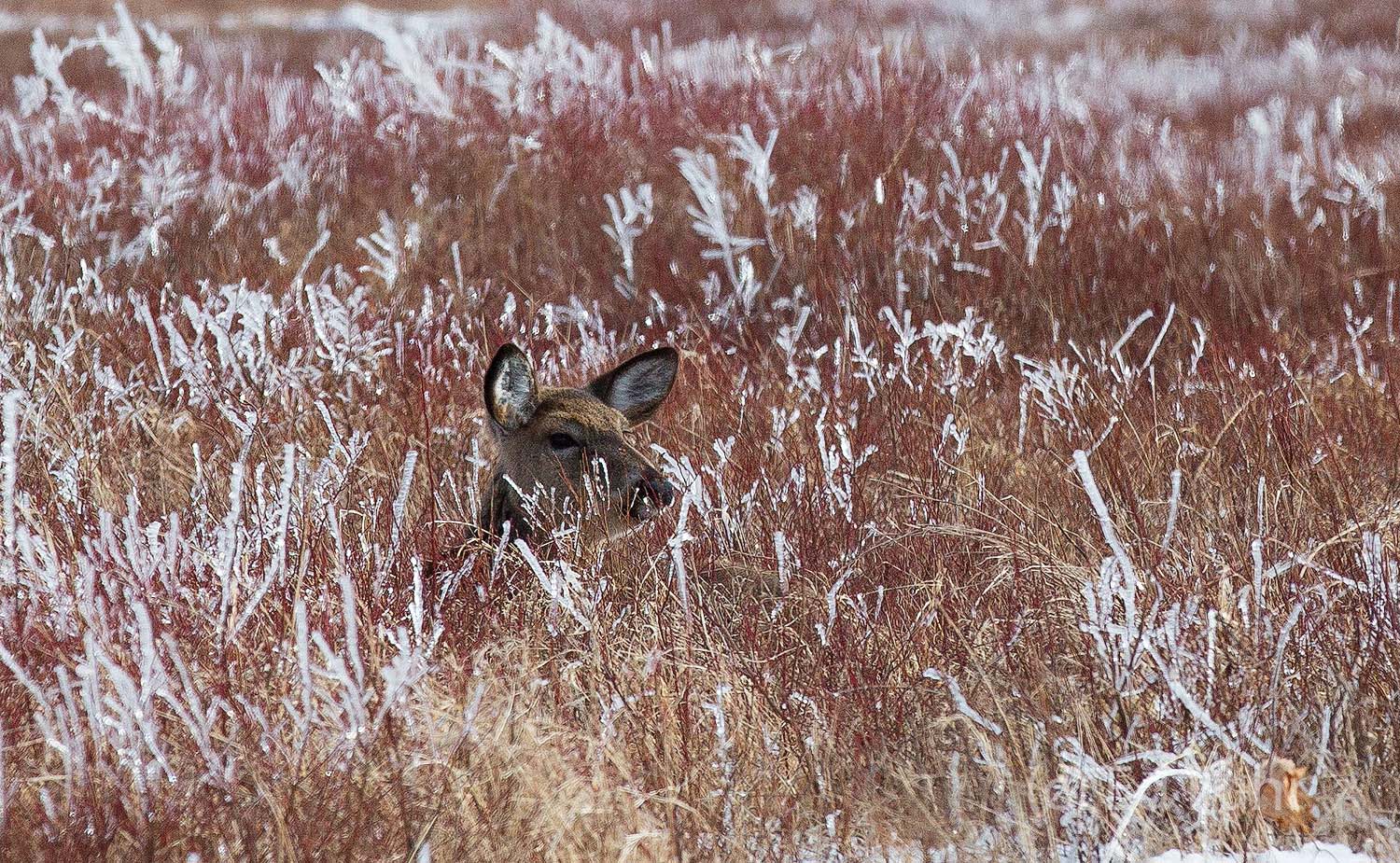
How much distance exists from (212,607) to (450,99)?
559 cm

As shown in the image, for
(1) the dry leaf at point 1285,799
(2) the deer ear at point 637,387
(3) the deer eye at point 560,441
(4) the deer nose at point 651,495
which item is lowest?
(1) the dry leaf at point 1285,799

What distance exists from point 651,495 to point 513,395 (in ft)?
1.44

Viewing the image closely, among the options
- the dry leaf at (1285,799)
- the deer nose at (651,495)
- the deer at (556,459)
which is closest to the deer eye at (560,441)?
the deer at (556,459)

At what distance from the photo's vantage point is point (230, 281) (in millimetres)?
5453

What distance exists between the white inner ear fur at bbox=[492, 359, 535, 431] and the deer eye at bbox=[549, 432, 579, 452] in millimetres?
97

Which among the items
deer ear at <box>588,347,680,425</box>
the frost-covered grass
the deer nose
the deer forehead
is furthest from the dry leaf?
deer ear at <box>588,347,680,425</box>

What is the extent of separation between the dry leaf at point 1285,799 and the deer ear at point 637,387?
196cm

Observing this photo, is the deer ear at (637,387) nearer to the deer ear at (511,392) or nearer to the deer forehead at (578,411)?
the deer forehead at (578,411)

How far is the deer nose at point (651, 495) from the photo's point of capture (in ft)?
11.7

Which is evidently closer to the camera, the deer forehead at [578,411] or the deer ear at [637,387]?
the deer forehead at [578,411]

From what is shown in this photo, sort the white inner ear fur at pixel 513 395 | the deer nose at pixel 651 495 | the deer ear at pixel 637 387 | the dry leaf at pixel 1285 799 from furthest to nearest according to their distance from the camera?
the deer ear at pixel 637 387 < the white inner ear fur at pixel 513 395 < the deer nose at pixel 651 495 < the dry leaf at pixel 1285 799

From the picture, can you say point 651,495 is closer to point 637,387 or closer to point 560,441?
point 560,441

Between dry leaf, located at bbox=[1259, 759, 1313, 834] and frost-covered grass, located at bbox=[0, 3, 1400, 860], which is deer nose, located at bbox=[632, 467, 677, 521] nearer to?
frost-covered grass, located at bbox=[0, 3, 1400, 860]

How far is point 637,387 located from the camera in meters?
4.00
